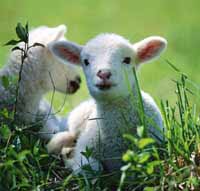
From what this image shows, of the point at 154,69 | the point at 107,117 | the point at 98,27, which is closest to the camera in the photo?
the point at 107,117

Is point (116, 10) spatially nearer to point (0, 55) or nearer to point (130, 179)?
point (0, 55)

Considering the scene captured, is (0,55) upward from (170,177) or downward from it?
upward

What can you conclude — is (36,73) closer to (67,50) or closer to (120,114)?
(67,50)

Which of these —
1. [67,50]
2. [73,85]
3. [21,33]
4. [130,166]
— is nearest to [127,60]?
[67,50]

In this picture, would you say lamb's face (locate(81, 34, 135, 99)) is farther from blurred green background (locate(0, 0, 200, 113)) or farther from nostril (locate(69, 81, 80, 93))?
blurred green background (locate(0, 0, 200, 113))

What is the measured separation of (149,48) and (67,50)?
1.73 feet

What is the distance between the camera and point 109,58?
212 inches

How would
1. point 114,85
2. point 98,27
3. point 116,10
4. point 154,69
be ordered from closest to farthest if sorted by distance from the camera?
point 114,85
point 154,69
point 98,27
point 116,10

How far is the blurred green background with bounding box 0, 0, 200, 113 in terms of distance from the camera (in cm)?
1283

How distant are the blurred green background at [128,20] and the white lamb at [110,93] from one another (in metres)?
5.82

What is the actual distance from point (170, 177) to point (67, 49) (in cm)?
144

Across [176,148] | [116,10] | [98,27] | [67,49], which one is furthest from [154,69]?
[176,148]

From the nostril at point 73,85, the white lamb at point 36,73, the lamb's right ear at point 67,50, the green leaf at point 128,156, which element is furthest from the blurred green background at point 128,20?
the green leaf at point 128,156

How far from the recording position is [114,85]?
529 cm
